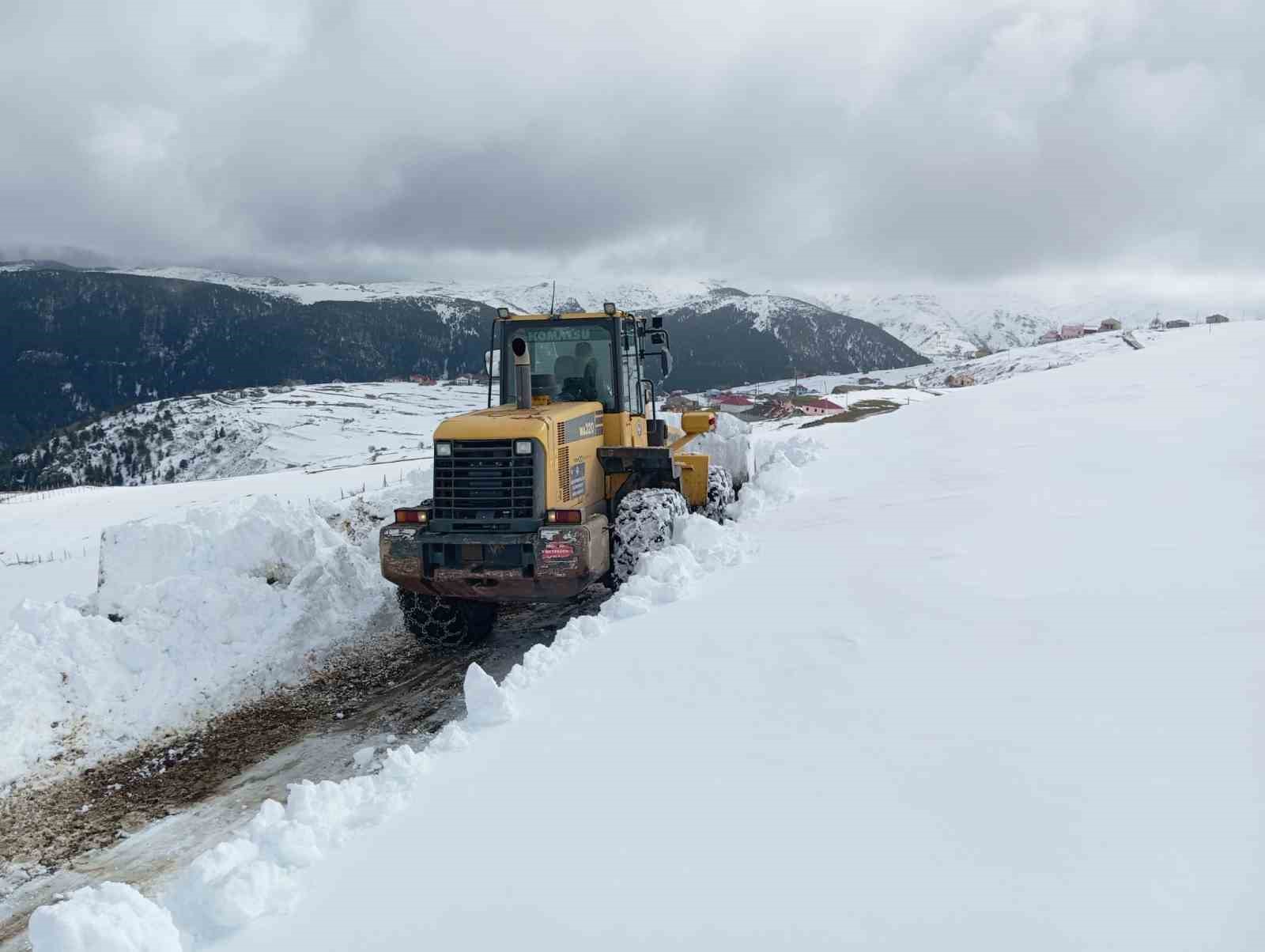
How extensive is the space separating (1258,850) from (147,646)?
26.1ft

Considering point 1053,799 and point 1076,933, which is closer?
point 1076,933

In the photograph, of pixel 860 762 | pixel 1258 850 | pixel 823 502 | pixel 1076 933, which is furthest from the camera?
pixel 823 502

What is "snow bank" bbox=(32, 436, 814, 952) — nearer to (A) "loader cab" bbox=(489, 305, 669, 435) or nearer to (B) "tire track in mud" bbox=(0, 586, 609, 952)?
(B) "tire track in mud" bbox=(0, 586, 609, 952)

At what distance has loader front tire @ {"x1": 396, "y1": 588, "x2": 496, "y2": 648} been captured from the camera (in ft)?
27.7

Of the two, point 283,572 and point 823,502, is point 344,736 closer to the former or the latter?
point 283,572

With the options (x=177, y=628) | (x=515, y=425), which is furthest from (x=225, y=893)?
(x=177, y=628)

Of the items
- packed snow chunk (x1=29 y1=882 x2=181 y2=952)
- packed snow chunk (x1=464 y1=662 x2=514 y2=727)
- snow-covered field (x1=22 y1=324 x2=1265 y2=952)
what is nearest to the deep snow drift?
snow-covered field (x1=22 y1=324 x2=1265 y2=952)

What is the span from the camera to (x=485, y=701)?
5160 mm

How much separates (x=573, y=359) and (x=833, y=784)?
6448 millimetres

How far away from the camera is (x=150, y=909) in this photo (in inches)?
134

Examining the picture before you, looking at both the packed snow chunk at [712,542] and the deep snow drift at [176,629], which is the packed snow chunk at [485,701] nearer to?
the packed snow chunk at [712,542]

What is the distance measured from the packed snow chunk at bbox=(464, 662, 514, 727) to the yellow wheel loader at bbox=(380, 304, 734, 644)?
95.3 inches

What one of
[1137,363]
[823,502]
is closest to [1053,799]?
[823,502]

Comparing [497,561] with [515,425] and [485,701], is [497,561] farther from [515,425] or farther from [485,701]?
[485,701]
